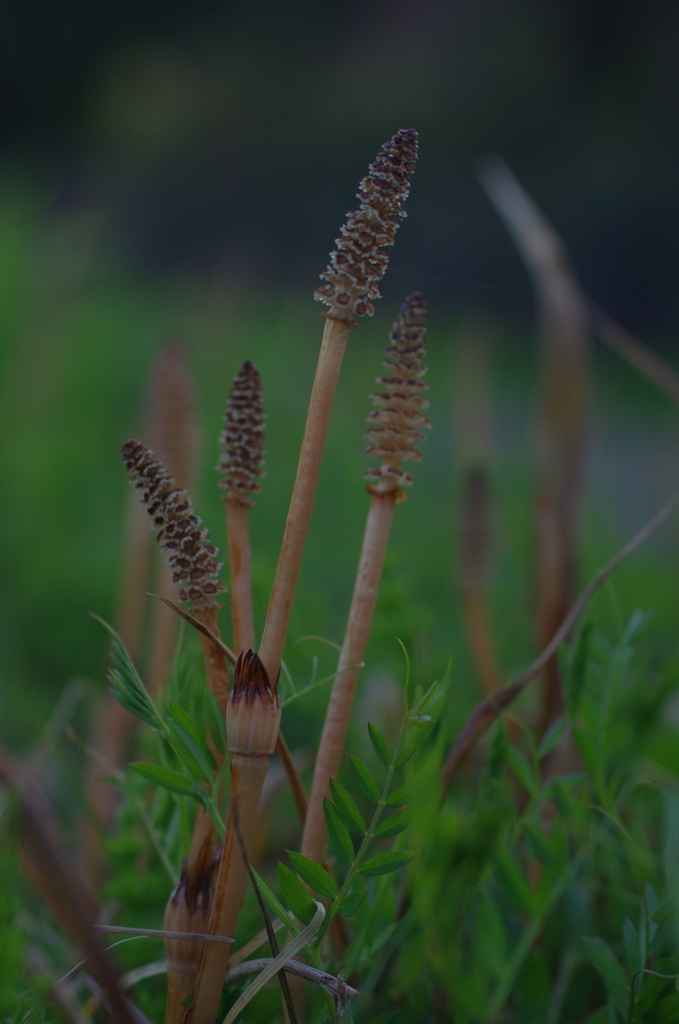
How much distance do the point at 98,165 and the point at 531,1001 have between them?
311cm

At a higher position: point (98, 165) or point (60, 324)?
point (98, 165)

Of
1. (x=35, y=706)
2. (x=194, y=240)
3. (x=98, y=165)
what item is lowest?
(x=35, y=706)

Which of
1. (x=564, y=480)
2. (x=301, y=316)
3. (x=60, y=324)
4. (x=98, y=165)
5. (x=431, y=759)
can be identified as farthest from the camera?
(x=98, y=165)

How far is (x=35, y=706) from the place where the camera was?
70 centimetres

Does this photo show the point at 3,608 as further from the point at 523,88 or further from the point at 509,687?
the point at 523,88

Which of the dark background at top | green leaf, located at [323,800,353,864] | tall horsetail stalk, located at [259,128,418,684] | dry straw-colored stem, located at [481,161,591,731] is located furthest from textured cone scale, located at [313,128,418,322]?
the dark background at top

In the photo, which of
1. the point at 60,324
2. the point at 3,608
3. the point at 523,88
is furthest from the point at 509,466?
the point at 523,88

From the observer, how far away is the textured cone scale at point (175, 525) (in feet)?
0.62

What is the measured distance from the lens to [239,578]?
0.22 metres

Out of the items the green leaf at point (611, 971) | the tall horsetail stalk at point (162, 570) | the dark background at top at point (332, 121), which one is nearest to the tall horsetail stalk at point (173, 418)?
the tall horsetail stalk at point (162, 570)

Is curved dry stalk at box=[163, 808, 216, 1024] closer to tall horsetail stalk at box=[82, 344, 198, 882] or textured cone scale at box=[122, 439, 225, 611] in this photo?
textured cone scale at box=[122, 439, 225, 611]

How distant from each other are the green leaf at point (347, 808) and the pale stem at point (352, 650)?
0.03 feet

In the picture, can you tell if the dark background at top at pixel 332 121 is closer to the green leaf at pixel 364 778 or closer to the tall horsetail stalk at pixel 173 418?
the tall horsetail stalk at pixel 173 418

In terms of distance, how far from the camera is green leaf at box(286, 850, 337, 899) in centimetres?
19
